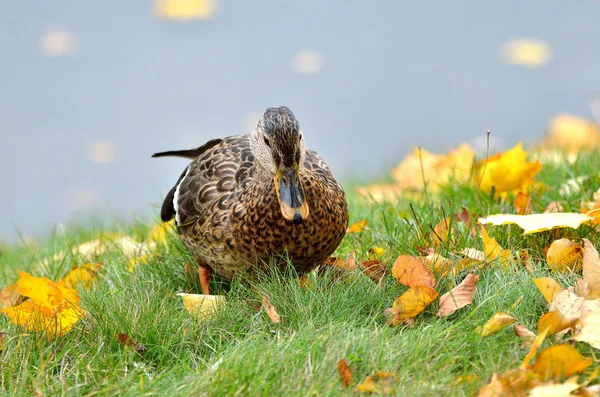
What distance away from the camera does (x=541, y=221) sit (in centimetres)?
313

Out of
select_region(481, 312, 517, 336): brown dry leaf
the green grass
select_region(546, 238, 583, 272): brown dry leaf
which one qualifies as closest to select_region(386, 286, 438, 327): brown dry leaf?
the green grass

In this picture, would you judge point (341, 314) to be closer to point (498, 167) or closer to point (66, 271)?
point (498, 167)

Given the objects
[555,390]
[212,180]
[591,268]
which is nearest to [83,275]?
[212,180]

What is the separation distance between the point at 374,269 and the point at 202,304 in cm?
70

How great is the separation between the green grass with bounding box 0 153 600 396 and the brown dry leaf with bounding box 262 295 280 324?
2 cm

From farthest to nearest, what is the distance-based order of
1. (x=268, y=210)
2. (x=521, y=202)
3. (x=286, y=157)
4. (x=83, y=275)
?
(x=83, y=275), (x=521, y=202), (x=268, y=210), (x=286, y=157)

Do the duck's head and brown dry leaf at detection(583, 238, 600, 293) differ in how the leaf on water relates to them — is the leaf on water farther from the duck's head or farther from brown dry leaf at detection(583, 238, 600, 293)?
brown dry leaf at detection(583, 238, 600, 293)

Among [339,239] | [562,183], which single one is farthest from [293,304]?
[562,183]

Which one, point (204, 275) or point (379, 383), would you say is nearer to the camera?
point (379, 383)

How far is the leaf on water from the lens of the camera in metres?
3.00

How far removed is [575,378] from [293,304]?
3.60ft

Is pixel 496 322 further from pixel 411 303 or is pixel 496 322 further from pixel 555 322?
pixel 411 303

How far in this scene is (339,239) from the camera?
3.30 meters

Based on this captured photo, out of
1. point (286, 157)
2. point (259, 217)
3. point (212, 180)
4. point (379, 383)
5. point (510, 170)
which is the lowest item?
point (379, 383)
